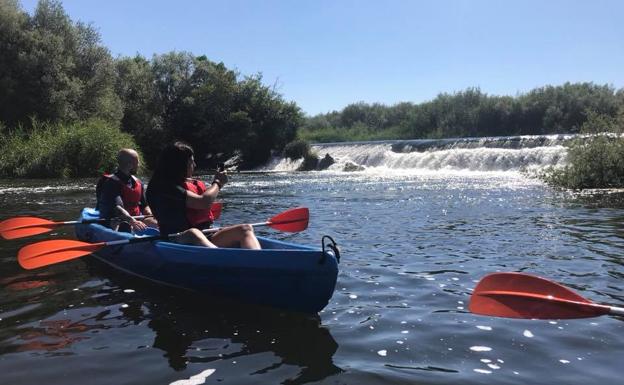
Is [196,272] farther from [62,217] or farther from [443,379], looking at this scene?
[62,217]

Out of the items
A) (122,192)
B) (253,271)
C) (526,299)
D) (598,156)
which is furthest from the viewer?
(598,156)

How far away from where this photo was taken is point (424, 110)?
54562 mm

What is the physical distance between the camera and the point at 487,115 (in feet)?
164

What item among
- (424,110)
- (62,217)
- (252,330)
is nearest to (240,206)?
(62,217)

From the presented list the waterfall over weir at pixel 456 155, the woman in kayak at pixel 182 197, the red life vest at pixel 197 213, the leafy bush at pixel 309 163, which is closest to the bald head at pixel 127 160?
the red life vest at pixel 197 213

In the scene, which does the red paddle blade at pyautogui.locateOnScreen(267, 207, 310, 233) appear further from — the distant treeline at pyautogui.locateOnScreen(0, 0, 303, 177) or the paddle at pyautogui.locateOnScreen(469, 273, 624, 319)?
the distant treeline at pyautogui.locateOnScreen(0, 0, 303, 177)

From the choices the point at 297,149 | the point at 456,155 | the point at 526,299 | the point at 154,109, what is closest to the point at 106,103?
the point at 154,109

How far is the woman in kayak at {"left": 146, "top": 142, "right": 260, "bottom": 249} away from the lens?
4.86 metres

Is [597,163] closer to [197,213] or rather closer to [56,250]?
[197,213]

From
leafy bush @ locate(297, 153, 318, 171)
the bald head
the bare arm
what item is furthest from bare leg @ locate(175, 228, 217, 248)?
leafy bush @ locate(297, 153, 318, 171)

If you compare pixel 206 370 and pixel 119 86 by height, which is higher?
pixel 119 86

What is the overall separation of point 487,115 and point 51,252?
49.1 m

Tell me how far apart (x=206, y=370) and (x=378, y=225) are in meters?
6.36

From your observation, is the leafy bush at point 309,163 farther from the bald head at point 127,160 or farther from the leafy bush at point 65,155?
the bald head at point 127,160
